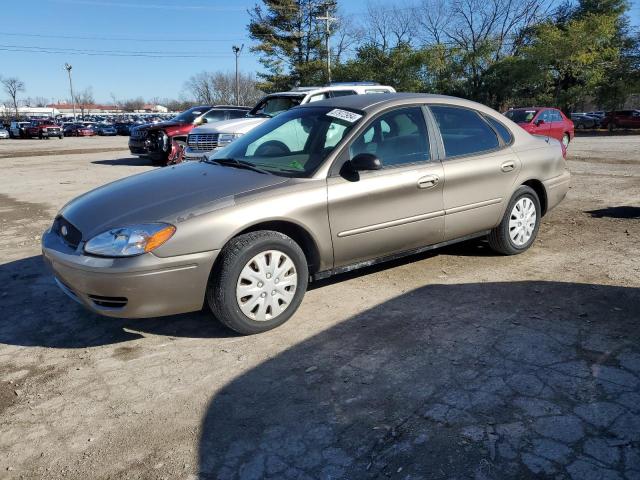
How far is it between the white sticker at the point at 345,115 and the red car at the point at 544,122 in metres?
14.1

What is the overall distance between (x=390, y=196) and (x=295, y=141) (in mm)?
954

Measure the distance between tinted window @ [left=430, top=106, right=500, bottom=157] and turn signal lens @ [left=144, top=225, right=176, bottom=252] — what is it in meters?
Result: 2.51

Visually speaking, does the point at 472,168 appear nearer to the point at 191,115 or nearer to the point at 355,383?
the point at 355,383

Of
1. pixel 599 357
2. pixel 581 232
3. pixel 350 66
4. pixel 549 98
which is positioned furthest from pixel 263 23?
pixel 599 357

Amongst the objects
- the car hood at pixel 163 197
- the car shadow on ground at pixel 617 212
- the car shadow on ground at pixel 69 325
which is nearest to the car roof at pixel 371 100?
the car hood at pixel 163 197

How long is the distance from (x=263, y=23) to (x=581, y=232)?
45.8m

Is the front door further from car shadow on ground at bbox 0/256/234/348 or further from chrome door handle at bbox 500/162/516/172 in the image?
car shadow on ground at bbox 0/256/234/348

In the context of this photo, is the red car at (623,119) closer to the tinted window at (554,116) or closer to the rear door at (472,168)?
the tinted window at (554,116)

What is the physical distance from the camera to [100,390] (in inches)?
119

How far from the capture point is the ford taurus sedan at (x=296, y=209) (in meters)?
3.31

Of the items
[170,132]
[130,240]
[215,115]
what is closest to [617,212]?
[130,240]

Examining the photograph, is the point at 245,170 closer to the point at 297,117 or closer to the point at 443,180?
the point at 297,117

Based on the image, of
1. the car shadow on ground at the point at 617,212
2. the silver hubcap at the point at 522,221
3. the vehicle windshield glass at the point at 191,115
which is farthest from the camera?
the vehicle windshield glass at the point at 191,115

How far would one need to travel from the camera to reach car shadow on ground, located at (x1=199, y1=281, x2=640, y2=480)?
231cm
